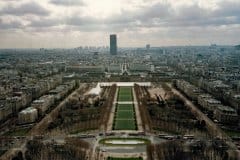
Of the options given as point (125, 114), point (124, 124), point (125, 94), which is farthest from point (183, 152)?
point (125, 94)

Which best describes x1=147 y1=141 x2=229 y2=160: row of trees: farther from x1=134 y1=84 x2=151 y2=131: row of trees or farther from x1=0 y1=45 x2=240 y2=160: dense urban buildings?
x1=134 y1=84 x2=151 y2=131: row of trees

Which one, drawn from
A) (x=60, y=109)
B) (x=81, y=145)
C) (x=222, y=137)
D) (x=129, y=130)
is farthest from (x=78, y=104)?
(x=222, y=137)

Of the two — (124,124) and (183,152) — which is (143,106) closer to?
(124,124)

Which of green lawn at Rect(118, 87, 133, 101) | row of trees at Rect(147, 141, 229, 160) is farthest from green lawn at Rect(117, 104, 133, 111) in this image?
row of trees at Rect(147, 141, 229, 160)

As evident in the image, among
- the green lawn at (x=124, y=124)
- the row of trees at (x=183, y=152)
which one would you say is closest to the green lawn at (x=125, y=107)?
the green lawn at (x=124, y=124)

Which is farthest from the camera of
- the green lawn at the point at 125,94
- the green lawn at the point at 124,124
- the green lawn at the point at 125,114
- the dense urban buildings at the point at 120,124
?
the green lawn at the point at 125,94

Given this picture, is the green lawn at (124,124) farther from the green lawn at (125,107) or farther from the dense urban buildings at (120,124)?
the green lawn at (125,107)
